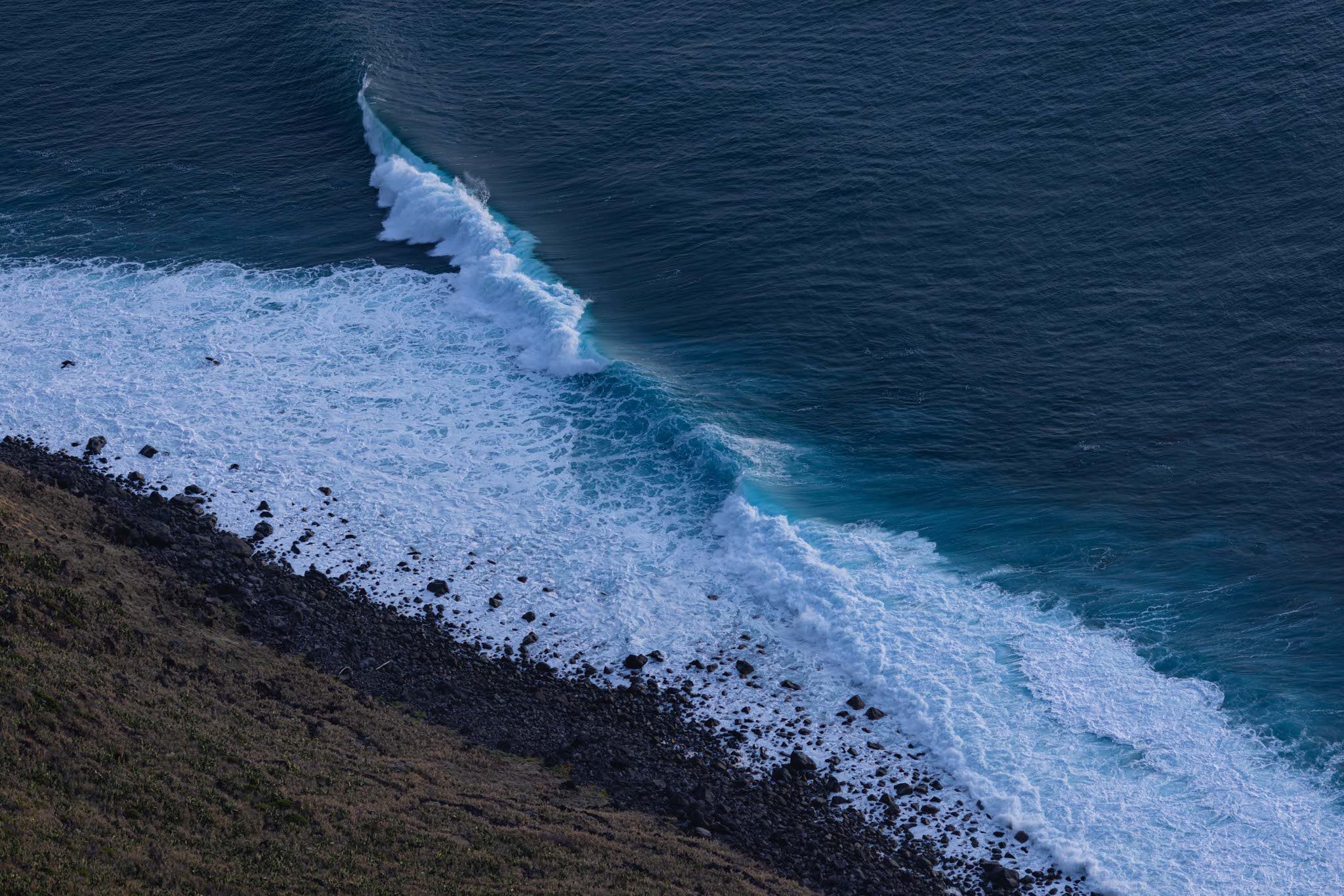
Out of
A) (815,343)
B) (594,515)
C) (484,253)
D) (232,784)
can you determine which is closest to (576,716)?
(594,515)

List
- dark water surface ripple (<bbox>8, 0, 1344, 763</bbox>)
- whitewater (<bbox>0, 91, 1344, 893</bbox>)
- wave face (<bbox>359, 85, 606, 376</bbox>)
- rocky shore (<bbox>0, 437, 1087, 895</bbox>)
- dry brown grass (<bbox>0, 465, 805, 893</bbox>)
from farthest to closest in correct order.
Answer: wave face (<bbox>359, 85, 606, 376</bbox>) → dark water surface ripple (<bbox>8, 0, 1344, 763</bbox>) → whitewater (<bbox>0, 91, 1344, 893</bbox>) → rocky shore (<bbox>0, 437, 1087, 895</bbox>) → dry brown grass (<bbox>0, 465, 805, 893</bbox>)

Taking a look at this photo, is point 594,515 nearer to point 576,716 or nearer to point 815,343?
point 576,716

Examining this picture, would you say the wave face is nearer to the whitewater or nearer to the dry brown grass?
the whitewater

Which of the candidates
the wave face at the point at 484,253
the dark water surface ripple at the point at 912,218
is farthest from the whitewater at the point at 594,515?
the dark water surface ripple at the point at 912,218

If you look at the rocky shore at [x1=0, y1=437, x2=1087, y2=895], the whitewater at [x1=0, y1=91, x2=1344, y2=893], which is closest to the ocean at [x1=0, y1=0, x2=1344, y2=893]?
the whitewater at [x1=0, y1=91, x2=1344, y2=893]

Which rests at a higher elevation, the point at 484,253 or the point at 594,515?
the point at 484,253
